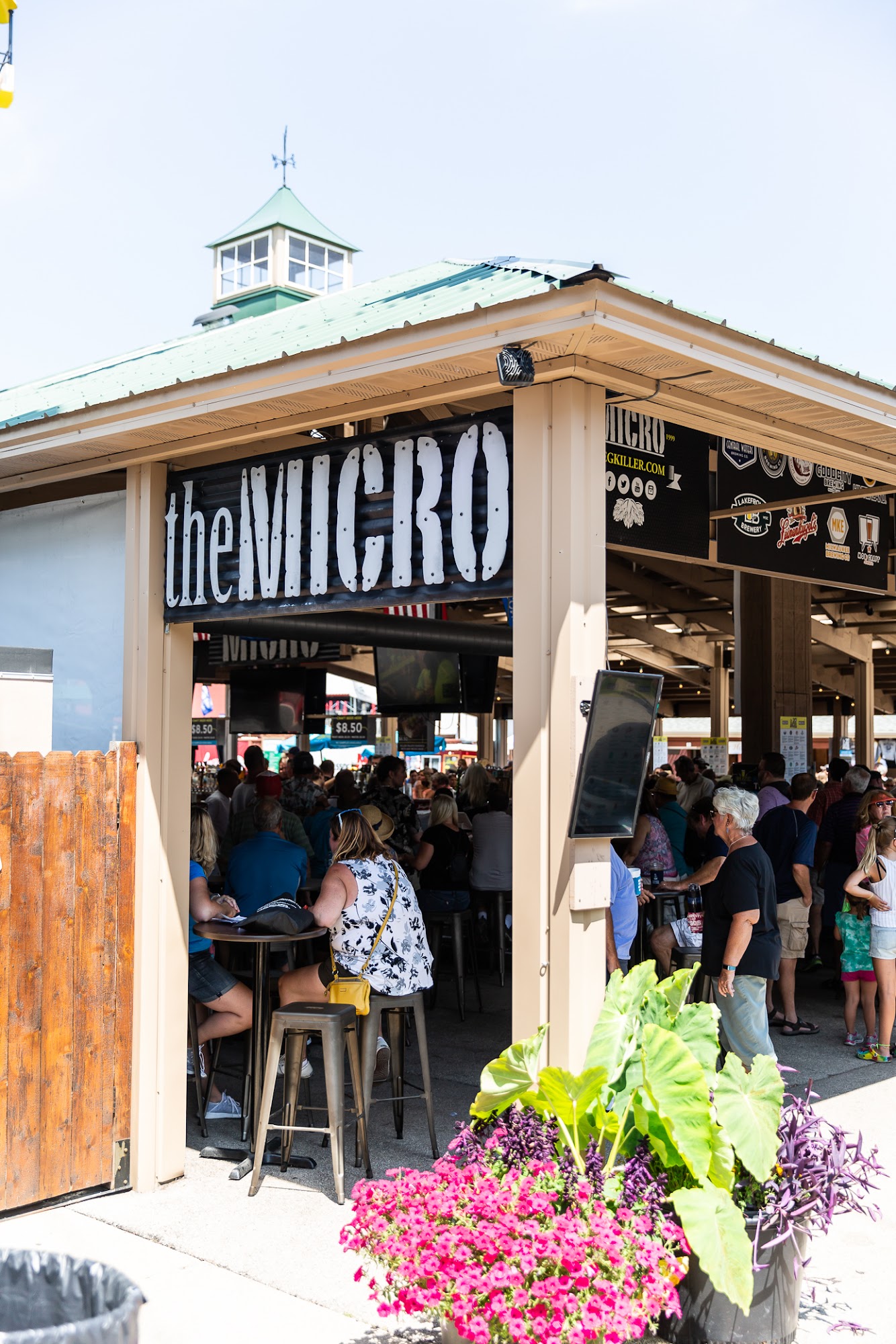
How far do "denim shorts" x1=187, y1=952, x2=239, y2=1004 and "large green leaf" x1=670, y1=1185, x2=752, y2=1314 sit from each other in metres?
3.05

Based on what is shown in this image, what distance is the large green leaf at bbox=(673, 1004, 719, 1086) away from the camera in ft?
11.4

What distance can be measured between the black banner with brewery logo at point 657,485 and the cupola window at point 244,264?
18.9 metres

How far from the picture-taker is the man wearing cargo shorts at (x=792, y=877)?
752cm

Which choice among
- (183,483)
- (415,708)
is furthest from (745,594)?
(183,483)

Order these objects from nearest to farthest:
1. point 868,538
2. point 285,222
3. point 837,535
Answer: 1. point 837,535
2. point 868,538
3. point 285,222

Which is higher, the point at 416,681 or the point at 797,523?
the point at 797,523

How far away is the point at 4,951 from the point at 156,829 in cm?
84

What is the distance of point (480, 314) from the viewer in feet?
11.9

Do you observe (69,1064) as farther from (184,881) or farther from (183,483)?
(183,483)

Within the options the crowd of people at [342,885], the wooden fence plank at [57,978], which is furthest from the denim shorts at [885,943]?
the wooden fence plank at [57,978]

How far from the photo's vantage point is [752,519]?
A: 5824mm

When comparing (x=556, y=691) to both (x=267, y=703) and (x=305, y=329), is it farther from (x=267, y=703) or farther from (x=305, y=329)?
(x=267, y=703)

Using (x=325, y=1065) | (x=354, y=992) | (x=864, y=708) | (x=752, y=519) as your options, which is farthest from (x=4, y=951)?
(x=864, y=708)

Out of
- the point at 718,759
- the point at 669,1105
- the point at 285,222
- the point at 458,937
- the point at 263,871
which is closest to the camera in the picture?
the point at 669,1105
